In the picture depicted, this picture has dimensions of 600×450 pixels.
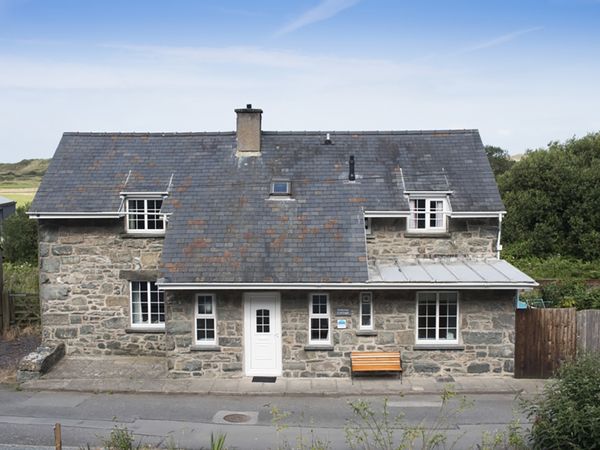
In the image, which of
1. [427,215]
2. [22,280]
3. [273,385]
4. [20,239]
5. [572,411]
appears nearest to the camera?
[572,411]

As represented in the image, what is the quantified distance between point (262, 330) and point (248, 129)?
7.13m

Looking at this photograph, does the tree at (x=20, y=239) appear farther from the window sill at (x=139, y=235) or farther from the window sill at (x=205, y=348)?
the window sill at (x=205, y=348)

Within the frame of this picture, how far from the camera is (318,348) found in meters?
16.4

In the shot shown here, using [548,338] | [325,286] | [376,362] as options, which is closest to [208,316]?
[325,286]

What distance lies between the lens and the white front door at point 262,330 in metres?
16.5

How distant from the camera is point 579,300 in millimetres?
22891

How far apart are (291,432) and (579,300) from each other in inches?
588

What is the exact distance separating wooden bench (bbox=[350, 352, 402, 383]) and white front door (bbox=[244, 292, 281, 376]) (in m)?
2.15

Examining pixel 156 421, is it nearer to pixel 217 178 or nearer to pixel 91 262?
pixel 91 262

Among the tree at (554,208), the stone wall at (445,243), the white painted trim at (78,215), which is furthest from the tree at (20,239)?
the tree at (554,208)

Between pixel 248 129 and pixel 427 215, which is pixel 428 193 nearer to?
pixel 427 215

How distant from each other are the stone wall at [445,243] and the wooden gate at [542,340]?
8.04 feet

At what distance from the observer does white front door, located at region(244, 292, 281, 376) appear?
16.5 metres

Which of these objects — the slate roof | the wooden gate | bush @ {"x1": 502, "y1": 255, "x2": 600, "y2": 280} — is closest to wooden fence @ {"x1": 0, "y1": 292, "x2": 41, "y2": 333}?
the slate roof
